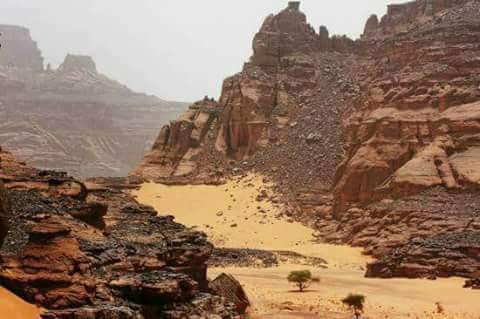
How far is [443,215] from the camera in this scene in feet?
133

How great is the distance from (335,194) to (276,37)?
2856cm

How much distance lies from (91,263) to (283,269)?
21935 millimetres

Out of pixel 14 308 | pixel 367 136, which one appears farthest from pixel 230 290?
pixel 367 136

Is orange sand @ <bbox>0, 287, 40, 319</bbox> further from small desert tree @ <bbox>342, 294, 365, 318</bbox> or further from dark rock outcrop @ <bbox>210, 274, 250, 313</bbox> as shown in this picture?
small desert tree @ <bbox>342, 294, 365, 318</bbox>

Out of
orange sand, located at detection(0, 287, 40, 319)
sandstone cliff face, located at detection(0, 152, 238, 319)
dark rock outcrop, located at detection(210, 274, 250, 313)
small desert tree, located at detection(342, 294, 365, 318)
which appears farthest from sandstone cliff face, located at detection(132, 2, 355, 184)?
orange sand, located at detection(0, 287, 40, 319)

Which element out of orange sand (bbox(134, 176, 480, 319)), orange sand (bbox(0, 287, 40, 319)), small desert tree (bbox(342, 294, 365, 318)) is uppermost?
orange sand (bbox(0, 287, 40, 319))

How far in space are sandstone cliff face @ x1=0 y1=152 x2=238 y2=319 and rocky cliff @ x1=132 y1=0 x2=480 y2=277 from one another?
1699 centimetres

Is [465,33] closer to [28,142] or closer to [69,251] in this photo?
[69,251]

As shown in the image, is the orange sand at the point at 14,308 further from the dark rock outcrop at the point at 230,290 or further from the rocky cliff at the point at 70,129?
the rocky cliff at the point at 70,129

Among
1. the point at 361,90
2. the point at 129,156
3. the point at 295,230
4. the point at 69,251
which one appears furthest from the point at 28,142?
the point at 69,251

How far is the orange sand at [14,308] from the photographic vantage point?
12312 mm

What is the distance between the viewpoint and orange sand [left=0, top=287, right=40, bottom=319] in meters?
12.3

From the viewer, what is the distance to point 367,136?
51.7 metres

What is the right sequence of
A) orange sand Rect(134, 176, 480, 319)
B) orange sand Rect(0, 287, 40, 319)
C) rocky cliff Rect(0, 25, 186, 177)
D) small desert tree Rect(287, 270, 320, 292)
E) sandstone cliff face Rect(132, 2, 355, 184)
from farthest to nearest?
rocky cliff Rect(0, 25, 186, 177)
sandstone cliff face Rect(132, 2, 355, 184)
small desert tree Rect(287, 270, 320, 292)
orange sand Rect(134, 176, 480, 319)
orange sand Rect(0, 287, 40, 319)
